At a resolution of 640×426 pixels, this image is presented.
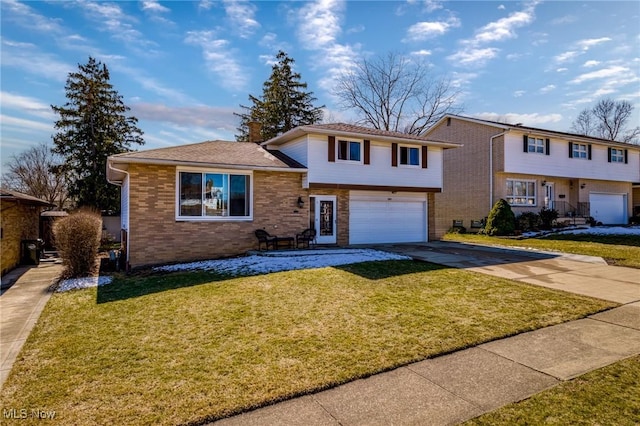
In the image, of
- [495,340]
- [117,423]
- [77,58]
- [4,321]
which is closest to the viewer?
[117,423]

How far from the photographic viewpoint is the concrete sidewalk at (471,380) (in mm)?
3283

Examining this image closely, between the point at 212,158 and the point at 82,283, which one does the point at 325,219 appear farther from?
the point at 82,283

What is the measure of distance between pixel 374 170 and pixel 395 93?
2046cm

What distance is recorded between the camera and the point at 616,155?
26453 mm

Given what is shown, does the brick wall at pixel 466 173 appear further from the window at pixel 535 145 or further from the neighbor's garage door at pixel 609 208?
the neighbor's garage door at pixel 609 208

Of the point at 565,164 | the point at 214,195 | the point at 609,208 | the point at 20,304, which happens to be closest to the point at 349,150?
the point at 214,195

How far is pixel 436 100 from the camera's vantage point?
33.4 metres

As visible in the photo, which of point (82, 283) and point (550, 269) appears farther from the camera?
point (550, 269)

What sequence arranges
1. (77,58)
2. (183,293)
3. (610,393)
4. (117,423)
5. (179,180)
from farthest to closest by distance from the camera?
(77,58) → (179,180) → (183,293) → (610,393) → (117,423)

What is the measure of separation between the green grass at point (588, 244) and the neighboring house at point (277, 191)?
3.38 meters

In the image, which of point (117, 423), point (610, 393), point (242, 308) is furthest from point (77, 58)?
point (610, 393)

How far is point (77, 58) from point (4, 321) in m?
25.1

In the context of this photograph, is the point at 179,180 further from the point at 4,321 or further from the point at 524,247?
the point at 524,247

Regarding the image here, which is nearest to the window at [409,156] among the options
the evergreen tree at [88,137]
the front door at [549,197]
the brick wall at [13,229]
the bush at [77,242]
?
the front door at [549,197]
